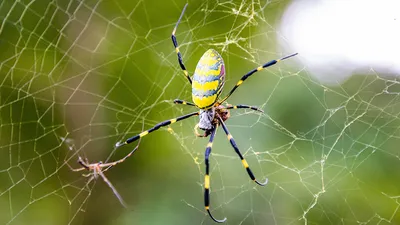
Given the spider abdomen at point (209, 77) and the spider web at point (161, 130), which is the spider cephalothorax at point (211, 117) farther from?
the spider web at point (161, 130)

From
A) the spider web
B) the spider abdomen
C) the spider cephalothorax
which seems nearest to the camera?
the spider abdomen

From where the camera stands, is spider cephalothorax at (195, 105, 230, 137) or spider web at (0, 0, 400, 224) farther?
spider web at (0, 0, 400, 224)

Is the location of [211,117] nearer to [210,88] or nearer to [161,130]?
[210,88]

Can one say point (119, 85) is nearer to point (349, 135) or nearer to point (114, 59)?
point (114, 59)

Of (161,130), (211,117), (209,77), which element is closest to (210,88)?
(209,77)

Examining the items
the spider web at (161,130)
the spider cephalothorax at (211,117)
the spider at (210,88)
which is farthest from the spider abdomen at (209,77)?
the spider web at (161,130)

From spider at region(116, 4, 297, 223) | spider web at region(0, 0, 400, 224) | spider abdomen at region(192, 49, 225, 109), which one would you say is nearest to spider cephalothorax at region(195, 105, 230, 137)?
spider at region(116, 4, 297, 223)

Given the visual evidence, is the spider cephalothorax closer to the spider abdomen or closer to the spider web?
the spider abdomen

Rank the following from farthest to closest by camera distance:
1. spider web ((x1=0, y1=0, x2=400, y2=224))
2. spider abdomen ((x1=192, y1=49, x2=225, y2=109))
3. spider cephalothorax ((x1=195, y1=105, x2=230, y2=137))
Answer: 1. spider web ((x1=0, y1=0, x2=400, y2=224))
2. spider cephalothorax ((x1=195, y1=105, x2=230, y2=137))
3. spider abdomen ((x1=192, y1=49, x2=225, y2=109))
